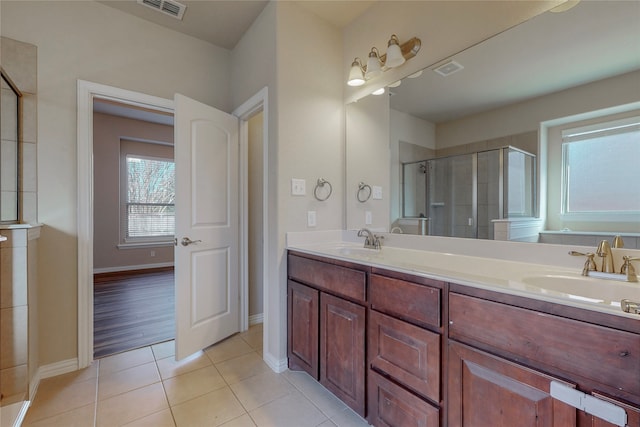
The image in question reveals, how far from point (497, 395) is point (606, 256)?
26.2 inches

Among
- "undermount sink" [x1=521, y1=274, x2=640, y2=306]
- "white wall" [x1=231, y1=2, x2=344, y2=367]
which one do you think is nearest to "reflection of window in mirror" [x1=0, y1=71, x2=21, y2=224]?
"white wall" [x1=231, y1=2, x2=344, y2=367]

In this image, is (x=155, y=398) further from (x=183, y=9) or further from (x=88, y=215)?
(x=183, y=9)

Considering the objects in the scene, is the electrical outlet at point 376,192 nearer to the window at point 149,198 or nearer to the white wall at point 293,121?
the white wall at point 293,121

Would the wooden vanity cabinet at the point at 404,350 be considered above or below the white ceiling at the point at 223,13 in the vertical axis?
below

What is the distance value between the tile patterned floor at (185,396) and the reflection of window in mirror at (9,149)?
111cm

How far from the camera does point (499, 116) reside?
4.85ft

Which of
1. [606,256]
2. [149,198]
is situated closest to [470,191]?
[606,256]

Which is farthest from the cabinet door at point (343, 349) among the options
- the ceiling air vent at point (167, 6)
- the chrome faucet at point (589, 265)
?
the ceiling air vent at point (167, 6)

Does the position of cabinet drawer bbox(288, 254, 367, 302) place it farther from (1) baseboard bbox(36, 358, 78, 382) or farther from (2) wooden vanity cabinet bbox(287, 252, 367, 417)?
(1) baseboard bbox(36, 358, 78, 382)

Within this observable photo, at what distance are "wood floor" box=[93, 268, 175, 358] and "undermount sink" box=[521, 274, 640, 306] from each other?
272 cm

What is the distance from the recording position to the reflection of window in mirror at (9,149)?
167cm

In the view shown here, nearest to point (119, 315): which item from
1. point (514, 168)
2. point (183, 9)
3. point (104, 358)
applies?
point (104, 358)

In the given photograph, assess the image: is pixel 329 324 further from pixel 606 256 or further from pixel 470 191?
pixel 606 256

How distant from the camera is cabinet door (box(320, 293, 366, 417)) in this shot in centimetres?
143
